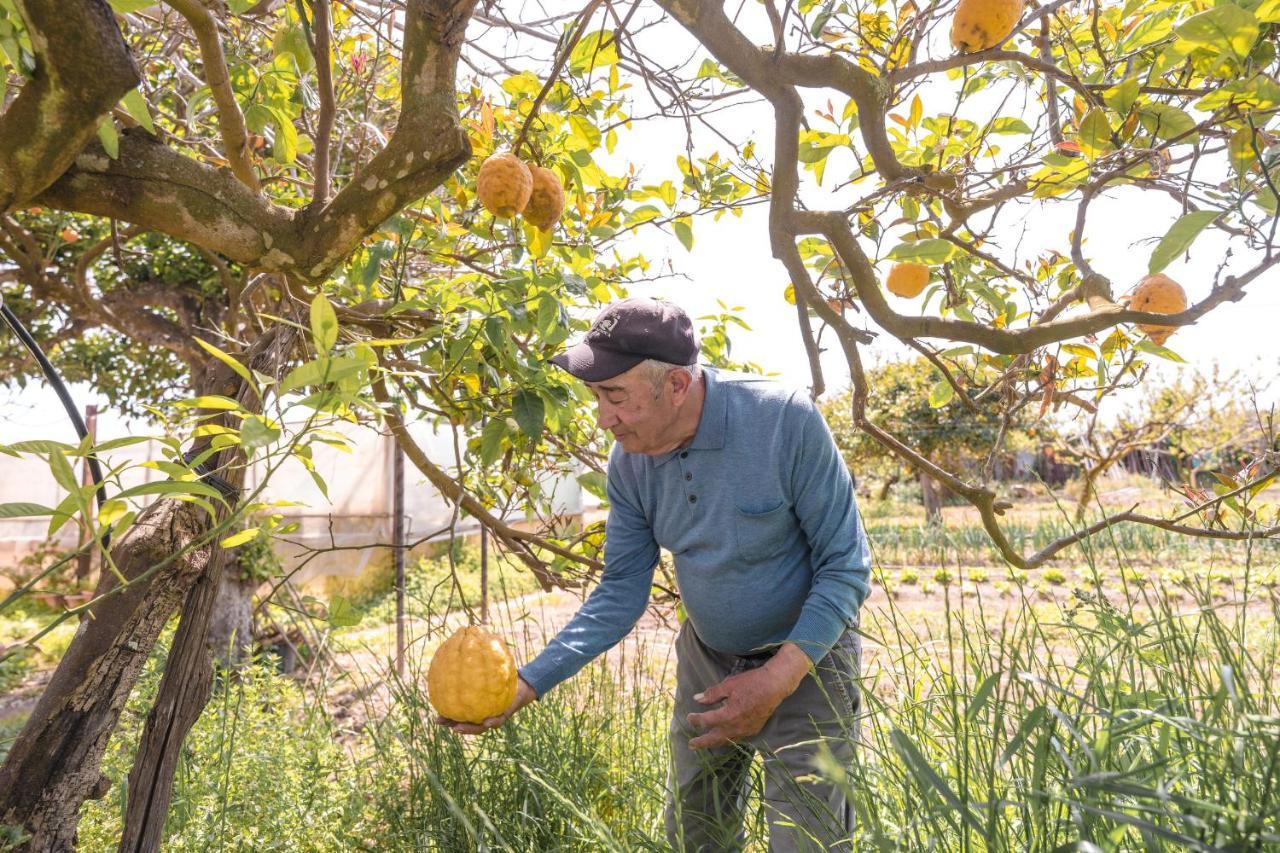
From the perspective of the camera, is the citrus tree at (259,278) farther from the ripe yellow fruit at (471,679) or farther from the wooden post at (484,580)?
the ripe yellow fruit at (471,679)

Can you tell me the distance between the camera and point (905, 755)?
84cm

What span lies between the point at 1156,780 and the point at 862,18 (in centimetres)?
202

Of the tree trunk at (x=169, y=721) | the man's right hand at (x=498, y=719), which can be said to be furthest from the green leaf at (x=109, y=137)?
the man's right hand at (x=498, y=719)

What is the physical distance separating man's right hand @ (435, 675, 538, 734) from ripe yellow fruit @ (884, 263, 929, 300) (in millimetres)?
1305

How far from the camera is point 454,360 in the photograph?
1691mm

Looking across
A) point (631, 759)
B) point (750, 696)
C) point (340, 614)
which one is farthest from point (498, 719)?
point (631, 759)

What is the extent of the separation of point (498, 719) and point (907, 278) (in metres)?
1.39

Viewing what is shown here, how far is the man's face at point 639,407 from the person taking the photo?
5.64 ft

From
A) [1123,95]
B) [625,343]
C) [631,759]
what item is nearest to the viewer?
[1123,95]

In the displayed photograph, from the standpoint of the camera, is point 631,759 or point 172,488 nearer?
point 172,488

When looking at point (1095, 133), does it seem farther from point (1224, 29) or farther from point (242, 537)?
point (242, 537)

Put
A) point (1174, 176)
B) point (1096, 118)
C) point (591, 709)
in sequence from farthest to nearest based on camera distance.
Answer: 1. point (591, 709)
2. point (1174, 176)
3. point (1096, 118)

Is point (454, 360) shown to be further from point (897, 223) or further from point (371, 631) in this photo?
point (371, 631)

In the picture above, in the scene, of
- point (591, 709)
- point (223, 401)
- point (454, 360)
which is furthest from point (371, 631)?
point (223, 401)
